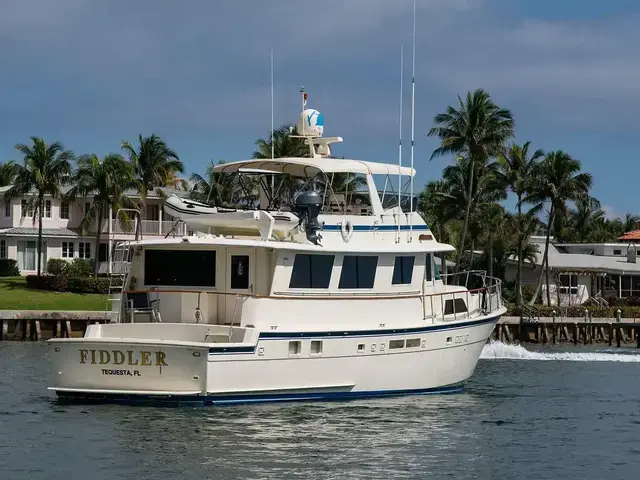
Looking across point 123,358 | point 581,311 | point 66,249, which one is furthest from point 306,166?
point 66,249

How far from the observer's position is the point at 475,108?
63.0m

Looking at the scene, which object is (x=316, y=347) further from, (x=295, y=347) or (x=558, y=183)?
(x=558, y=183)

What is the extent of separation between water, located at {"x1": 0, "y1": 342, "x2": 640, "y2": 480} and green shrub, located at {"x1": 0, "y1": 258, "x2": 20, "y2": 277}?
37515 millimetres

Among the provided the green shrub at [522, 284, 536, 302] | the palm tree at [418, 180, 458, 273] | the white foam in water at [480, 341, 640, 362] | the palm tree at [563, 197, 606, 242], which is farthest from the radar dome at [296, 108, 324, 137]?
the palm tree at [563, 197, 606, 242]

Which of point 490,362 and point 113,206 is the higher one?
point 113,206

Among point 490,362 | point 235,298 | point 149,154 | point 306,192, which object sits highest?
point 149,154

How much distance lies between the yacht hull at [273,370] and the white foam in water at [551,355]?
16.7 metres

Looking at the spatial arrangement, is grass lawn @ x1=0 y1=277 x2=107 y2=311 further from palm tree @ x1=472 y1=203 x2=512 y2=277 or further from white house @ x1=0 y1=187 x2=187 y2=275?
palm tree @ x1=472 y1=203 x2=512 y2=277

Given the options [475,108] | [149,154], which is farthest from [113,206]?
[475,108]

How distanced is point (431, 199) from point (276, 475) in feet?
170

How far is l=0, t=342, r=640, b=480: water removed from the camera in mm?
18438

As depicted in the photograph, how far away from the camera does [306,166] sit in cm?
2659

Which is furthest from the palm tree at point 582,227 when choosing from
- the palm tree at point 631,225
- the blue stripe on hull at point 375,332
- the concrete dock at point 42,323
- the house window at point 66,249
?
the blue stripe on hull at point 375,332

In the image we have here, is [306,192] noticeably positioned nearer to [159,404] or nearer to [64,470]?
[159,404]
